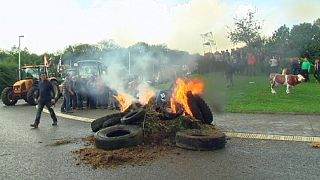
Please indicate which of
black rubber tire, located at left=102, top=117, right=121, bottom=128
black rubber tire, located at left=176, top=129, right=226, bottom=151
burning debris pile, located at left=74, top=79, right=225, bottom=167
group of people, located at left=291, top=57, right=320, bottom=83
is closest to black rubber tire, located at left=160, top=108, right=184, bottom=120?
burning debris pile, located at left=74, top=79, right=225, bottom=167

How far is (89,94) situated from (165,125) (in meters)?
10.1

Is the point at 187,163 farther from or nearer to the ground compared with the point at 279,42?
nearer to the ground

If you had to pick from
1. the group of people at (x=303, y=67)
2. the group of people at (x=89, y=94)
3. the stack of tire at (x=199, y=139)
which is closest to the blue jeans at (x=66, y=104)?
the group of people at (x=89, y=94)

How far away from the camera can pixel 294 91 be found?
21062 millimetres

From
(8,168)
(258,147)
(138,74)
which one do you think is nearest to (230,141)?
(258,147)

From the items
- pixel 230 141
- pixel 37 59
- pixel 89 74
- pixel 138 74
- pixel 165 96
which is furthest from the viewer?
pixel 37 59

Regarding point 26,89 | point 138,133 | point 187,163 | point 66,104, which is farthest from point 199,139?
point 26,89

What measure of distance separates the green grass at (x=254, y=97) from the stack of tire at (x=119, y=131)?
307 cm

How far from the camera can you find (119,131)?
986cm

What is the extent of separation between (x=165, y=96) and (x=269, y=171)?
4875 mm

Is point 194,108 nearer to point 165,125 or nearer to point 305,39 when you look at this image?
point 165,125

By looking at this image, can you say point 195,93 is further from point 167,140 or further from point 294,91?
point 294,91

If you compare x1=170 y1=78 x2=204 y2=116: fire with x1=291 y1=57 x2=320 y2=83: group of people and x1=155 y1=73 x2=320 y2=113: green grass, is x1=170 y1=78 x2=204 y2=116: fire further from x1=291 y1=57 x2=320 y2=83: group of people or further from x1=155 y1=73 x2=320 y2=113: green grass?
x1=291 y1=57 x2=320 y2=83: group of people

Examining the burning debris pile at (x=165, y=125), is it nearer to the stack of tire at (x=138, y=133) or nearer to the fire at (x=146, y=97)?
the stack of tire at (x=138, y=133)
